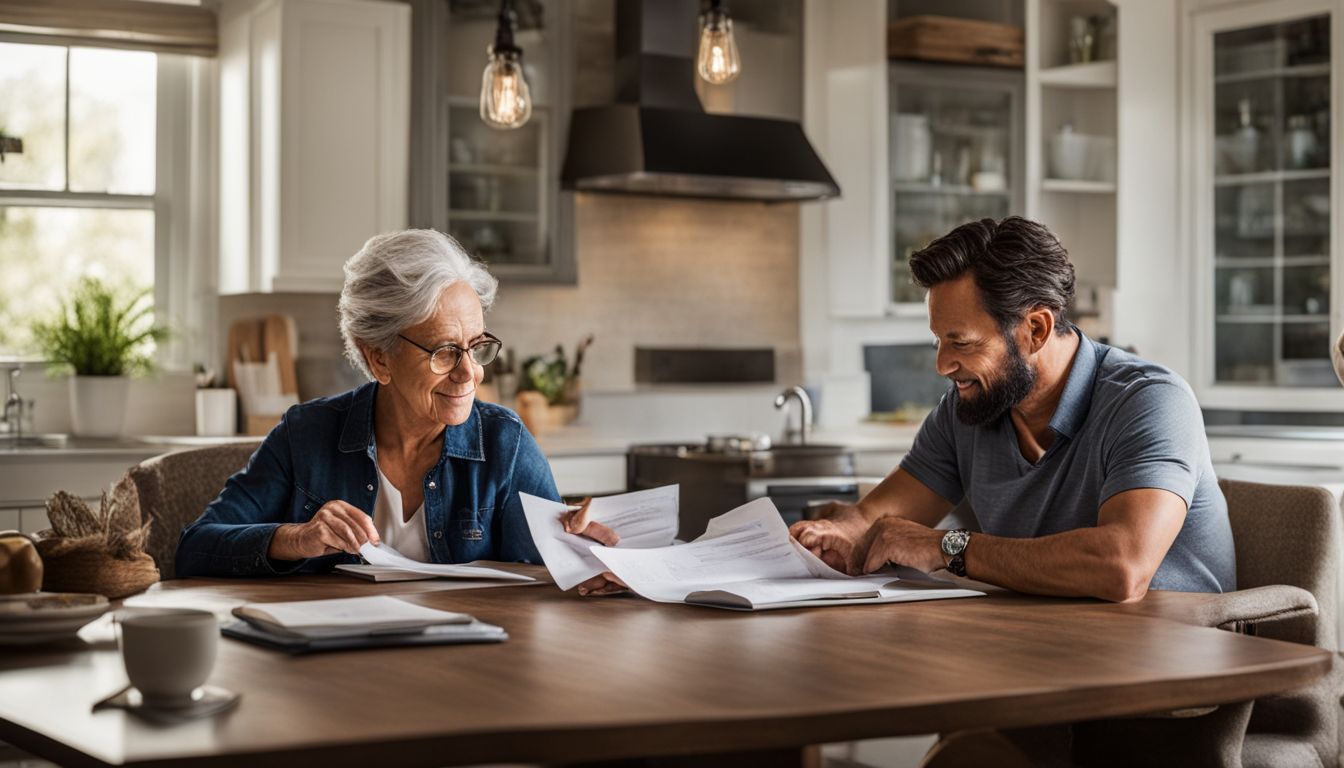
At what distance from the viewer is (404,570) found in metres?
2.14

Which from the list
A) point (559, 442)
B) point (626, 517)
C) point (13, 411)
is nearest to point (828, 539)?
point (626, 517)

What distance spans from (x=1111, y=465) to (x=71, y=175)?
411cm

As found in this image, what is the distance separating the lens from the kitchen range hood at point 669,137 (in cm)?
519

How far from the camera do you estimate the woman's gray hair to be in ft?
7.77

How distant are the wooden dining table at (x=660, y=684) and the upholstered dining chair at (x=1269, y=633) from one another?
0.14m

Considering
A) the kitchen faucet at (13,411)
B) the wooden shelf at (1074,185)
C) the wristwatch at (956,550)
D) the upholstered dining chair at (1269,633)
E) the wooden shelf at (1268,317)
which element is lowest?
the upholstered dining chair at (1269,633)

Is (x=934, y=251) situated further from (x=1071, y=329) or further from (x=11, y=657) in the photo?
(x=11, y=657)

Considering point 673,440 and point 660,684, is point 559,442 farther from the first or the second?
point 660,684

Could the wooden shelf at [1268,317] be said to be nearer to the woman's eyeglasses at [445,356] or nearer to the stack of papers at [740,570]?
the stack of papers at [740,570]

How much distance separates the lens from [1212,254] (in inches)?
228

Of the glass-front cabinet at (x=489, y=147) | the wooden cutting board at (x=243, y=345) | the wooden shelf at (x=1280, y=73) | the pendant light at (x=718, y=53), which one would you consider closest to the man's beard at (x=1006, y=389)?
the pendant light at (x=718, y=53)

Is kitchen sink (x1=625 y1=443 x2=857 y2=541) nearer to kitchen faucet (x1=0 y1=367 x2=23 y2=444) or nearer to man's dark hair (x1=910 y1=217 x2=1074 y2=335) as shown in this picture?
kitchen faucet (x1=0 y1=367 x2=23 y2=444)

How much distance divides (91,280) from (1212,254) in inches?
166

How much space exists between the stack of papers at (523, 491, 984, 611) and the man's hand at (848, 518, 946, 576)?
28mm
